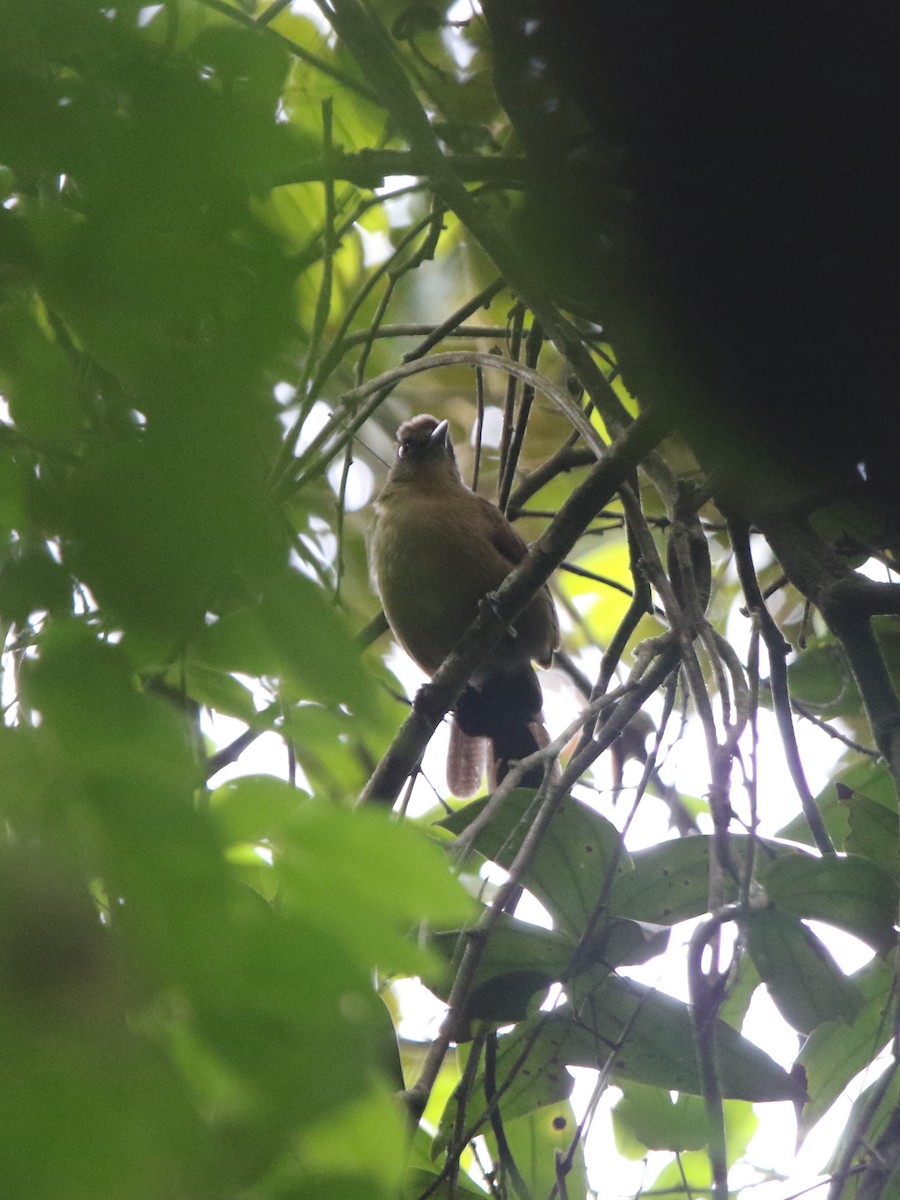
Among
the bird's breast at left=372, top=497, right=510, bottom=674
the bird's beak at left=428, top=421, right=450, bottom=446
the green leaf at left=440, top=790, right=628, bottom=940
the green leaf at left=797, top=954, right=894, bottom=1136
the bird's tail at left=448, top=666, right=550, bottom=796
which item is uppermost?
the bird's beak at left=428, top=421, right=450, bottom=446

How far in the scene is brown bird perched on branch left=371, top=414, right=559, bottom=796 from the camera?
4.05 metres

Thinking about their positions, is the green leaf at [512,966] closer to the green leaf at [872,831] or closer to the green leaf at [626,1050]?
the green leaf at [626,1050]

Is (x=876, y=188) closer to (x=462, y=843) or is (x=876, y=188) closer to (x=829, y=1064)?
(x=462, y=843)

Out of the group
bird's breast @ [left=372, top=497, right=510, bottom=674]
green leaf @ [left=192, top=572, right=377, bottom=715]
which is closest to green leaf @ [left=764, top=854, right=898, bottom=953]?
green leaf @ [left=192, top=572, right=377, bottom=715]

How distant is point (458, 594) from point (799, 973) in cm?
221

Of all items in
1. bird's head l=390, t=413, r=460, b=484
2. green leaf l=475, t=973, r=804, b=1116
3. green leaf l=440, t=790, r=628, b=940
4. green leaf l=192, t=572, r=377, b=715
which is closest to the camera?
green leaf l=192, t=572, r=377, b=715

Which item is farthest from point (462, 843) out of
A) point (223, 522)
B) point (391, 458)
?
point (391, 458)

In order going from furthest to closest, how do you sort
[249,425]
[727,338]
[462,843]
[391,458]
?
[391,458], [462,843], [727,338], [249,425]

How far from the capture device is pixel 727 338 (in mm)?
1340

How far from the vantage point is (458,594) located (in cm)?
409

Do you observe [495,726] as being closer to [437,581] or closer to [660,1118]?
[437,581]

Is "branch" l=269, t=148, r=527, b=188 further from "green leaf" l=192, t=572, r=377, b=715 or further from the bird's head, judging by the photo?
the bird's head

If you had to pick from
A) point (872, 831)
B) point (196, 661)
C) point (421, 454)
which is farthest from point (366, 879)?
point (421, 454)

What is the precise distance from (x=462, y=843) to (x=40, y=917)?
4.60ft
